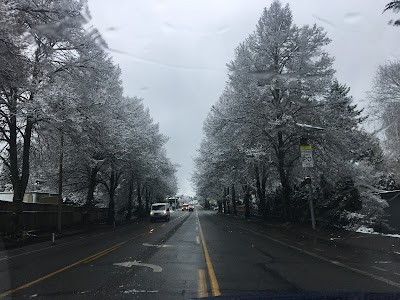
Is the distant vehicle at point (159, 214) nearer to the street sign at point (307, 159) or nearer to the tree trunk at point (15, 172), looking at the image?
the tree trunk at point (15, 172)

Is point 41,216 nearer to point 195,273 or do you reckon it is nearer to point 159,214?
point 159,214

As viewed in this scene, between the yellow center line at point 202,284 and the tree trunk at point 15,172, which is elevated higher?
the tree trunk at point 15,172

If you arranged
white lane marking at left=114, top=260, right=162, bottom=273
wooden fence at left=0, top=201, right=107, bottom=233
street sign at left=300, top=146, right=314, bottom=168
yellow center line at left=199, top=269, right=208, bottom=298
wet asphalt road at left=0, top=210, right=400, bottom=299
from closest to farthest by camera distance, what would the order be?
yellow center line at left=199, top=269, right=208, bottom=298 → wet asphalt road at left=0, top=210, right=400, bottom=299 → white lane marking at left=114, top=260, right=162, bottom=273 → street sign at left=300, top=146, right=314, bottom=168 → wooden fence at left=0, top=201, right=107, bottom=233

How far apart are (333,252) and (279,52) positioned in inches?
691

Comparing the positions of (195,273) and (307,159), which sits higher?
(307,159)

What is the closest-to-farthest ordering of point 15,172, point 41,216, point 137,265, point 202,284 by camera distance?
1. point 202,284
2. point 137,265
3. point 15,172
4. point 41,216

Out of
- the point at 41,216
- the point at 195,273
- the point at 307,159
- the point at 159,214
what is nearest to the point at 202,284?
the point at 195,273

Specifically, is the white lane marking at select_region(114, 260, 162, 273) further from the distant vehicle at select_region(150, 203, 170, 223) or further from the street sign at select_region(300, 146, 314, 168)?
the distant vehicle at select_region(150, 203, 170, 223)

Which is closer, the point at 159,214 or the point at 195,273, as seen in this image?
the point at 195,273

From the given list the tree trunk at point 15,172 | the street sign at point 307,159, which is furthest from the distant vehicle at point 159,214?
the street sign at point 307,159

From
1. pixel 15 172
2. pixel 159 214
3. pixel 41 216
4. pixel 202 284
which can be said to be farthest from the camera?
pixel 159 214

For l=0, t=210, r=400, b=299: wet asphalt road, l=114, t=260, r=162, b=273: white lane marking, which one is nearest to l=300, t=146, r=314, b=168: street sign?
l=0, t=210, r=400, b=299: wet asphalt road

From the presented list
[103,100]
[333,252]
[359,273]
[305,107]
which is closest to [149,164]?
[103,100]

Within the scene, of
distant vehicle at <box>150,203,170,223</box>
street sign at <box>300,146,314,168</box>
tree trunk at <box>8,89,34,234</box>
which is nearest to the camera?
street sign at <box>300,146,314,168</box>
